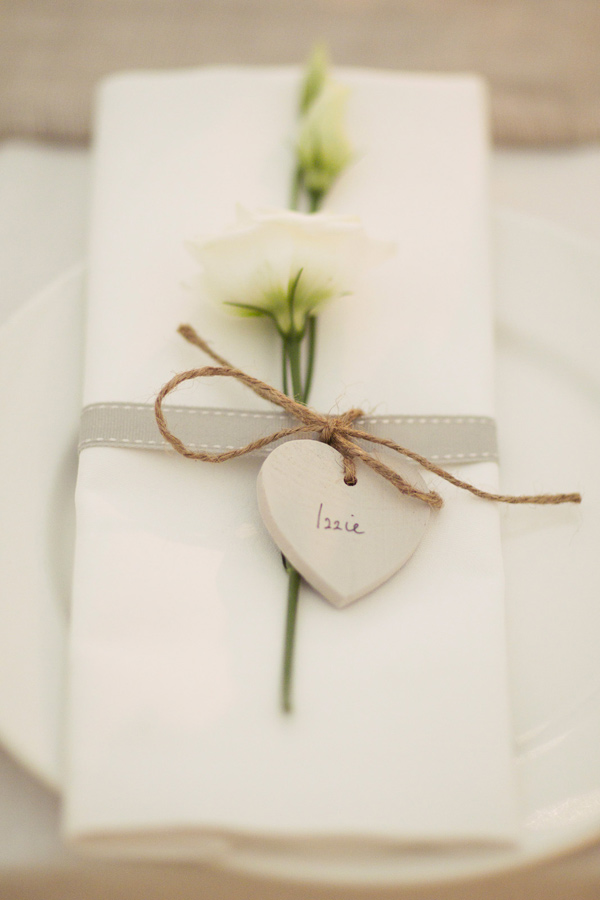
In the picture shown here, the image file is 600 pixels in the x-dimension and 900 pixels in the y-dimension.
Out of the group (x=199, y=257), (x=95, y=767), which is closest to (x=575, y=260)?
(x=199, y=257)

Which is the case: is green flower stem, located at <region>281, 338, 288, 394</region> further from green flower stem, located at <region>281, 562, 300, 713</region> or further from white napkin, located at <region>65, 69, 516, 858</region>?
green flower stem, located at <region>281, 562, 300, 713</region>

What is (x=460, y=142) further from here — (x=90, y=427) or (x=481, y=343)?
(x=90, y=427)

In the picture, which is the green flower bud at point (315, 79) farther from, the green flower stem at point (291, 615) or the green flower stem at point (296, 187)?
the green flower stem at point (291, 615)

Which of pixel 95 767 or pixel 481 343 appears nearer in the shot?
pixel 95 767

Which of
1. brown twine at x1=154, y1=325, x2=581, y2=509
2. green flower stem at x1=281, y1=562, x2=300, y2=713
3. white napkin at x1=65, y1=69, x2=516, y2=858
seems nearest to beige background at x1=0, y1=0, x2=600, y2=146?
white napkin at x1=65, y1=69, x2=516, y2=858

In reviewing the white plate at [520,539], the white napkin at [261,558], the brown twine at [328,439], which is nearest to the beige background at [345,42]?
the white napkin at [261,558]

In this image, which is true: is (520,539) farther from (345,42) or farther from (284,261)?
(345,42)
